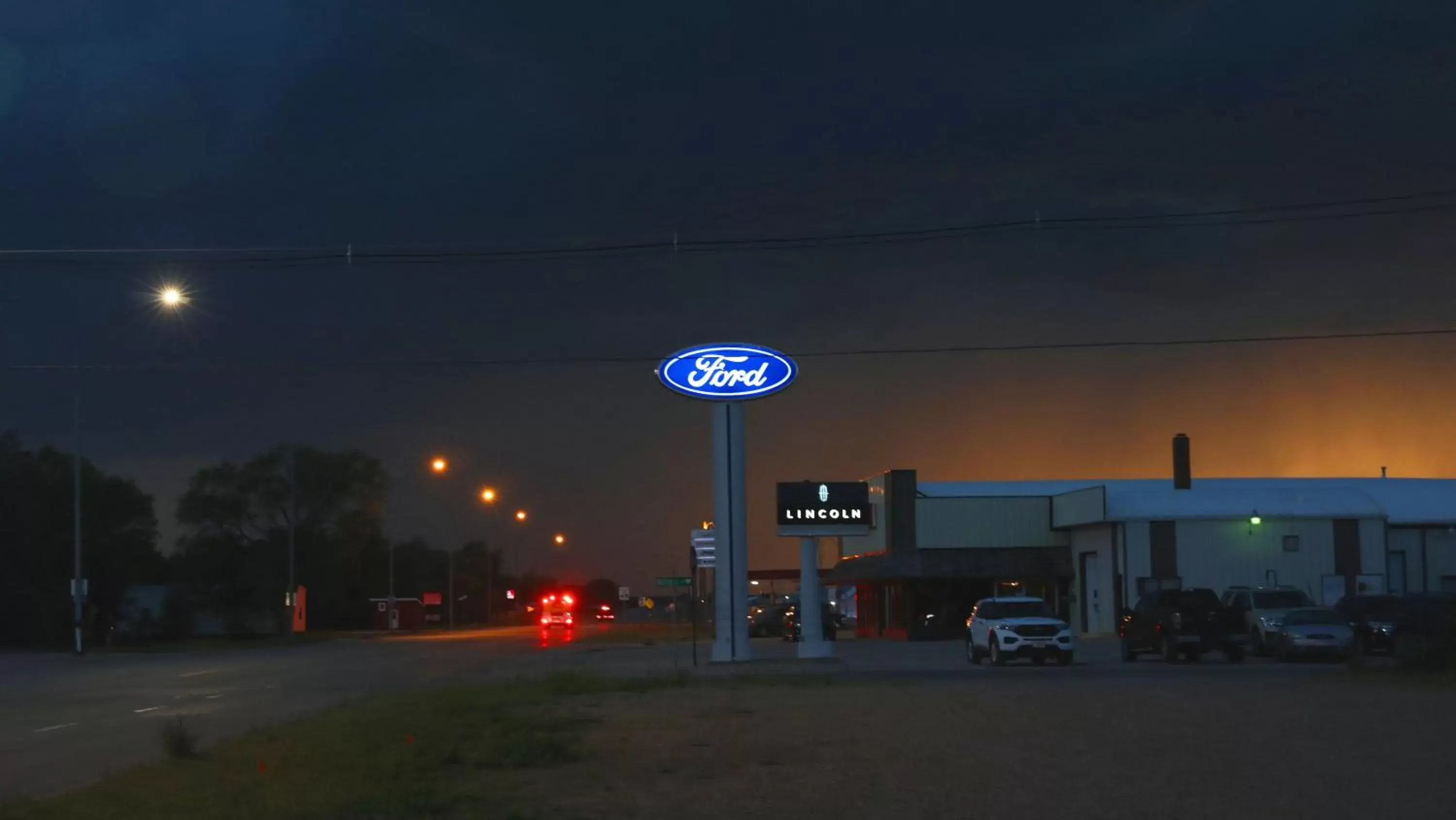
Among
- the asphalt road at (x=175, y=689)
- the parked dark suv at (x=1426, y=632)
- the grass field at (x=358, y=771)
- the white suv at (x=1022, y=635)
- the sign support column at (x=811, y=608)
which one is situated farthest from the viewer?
the sign support column at (x=811, y=608)

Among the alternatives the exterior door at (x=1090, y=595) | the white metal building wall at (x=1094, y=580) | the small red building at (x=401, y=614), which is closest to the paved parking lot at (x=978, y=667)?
the white metal building wall at (x=1094, y=580)

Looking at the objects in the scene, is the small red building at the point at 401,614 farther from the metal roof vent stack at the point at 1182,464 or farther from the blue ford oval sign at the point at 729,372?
the blue ford oval sign at the point at 729,372

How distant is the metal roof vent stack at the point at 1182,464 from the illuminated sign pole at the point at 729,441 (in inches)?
1271

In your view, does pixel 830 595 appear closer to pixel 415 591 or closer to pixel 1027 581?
pixel 1027 581

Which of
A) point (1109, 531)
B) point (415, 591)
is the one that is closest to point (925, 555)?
point (1109, 531)

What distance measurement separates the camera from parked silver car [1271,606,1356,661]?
35719mm

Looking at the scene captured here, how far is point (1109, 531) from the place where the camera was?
6069 centimetres

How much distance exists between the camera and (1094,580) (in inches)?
2488

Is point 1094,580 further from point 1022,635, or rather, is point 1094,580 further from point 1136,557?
point 1022,635

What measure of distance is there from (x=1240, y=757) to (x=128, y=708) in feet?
70.9

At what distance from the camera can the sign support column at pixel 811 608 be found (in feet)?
140

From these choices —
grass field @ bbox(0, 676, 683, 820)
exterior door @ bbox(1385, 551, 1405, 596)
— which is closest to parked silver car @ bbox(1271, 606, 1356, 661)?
grass field @ bbox(0, 676, 683, 820)

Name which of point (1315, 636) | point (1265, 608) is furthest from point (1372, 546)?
point (1315, 636)

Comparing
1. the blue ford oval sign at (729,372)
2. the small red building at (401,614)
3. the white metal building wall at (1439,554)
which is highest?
the blue ford oval sign at (729,372)
